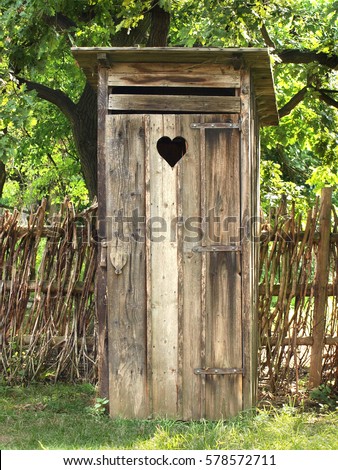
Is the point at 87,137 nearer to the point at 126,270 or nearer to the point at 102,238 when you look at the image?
the point at 102,238

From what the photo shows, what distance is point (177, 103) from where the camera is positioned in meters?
6.78

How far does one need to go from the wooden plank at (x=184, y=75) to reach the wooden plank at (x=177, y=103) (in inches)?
4.5

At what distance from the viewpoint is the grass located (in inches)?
226

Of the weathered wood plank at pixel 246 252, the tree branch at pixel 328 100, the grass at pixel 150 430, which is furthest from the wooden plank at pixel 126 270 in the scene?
the tree branch at pixel 328 100

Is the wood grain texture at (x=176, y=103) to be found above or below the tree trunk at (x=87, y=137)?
below

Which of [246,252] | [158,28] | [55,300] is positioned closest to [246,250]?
[246,252]

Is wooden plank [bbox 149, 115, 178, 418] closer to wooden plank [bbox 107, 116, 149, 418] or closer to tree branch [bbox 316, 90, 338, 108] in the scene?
wooden plank [bbox 107, 116, 149, 418]

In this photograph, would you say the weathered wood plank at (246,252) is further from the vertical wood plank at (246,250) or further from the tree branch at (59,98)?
the tree branch at (59,98)

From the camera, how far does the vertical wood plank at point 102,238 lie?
675 cm

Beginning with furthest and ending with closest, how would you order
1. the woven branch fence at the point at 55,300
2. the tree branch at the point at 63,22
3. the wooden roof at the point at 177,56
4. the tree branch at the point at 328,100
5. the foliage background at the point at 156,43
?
the tree branch at the point at 328,100 → the tree branch at the point at 63,22 → the foliage background at the point at 156,43 → the woven branch fence at the point at 55,300 → the wooden roof at the point at 177,56

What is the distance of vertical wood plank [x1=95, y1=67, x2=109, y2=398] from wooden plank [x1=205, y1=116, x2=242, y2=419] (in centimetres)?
89

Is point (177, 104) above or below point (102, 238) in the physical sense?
above

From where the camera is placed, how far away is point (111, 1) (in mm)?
10242

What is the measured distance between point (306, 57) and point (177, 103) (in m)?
5.09
